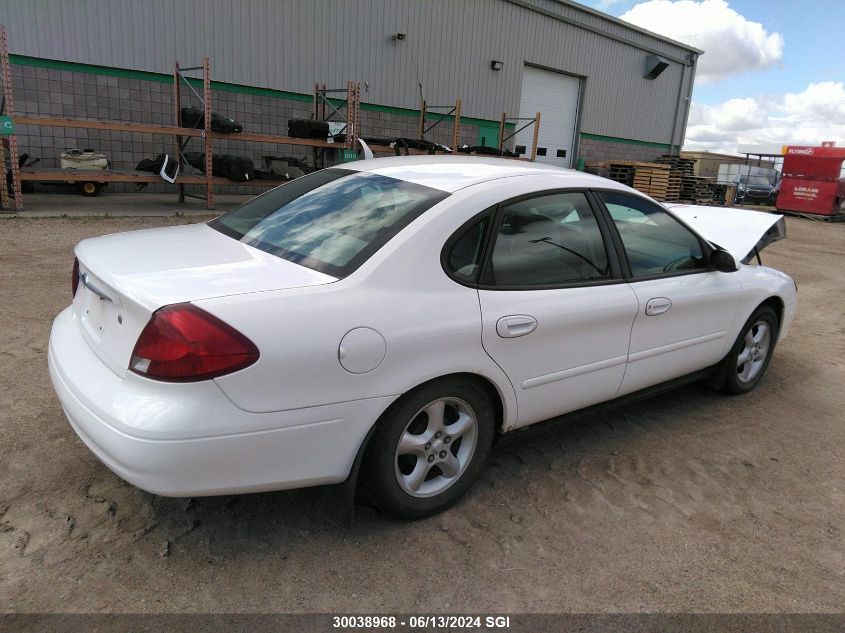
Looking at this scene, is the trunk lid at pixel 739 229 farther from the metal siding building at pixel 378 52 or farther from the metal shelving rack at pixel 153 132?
the metal siding building at pixel 378 52

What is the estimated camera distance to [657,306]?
3.38 metres

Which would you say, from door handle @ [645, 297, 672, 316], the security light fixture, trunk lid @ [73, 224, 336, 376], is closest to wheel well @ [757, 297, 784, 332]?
door handle @ [645, 297, 672, 316]

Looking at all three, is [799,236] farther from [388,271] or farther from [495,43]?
[388,271]

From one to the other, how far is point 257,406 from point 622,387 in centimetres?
203

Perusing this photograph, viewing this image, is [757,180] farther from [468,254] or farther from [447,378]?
[447,378]

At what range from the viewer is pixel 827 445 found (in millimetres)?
3756

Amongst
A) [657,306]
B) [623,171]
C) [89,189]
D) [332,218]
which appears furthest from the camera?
[623,171]

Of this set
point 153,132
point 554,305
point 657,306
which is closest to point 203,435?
point 554,305

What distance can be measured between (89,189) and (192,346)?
40.7 ft

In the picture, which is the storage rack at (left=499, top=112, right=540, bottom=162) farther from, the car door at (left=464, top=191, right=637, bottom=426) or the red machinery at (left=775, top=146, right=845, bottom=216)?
the car door at (left=464, top=191, right=637, bottom=426)

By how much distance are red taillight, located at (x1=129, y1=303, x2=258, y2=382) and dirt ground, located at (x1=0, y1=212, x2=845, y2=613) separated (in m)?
0.79

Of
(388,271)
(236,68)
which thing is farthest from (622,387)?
(236,68)

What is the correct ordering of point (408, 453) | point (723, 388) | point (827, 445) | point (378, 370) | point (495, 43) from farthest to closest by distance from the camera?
point (495, 43) < point (723, 388) < point (827, 445) < point (408, 453) < point (378, 370)

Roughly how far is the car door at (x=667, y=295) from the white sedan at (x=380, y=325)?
13 millimetres
